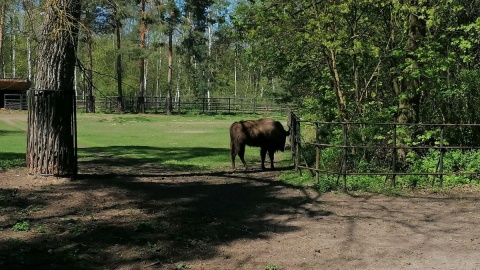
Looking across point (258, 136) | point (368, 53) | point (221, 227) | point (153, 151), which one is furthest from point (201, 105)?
point (221, 227)

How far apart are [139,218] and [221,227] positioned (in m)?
1.23

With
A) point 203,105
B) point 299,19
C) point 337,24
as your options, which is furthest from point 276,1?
point 203,105

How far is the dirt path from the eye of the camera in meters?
5.60

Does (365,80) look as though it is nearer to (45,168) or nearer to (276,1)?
(276,1)

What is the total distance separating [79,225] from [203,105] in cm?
4633

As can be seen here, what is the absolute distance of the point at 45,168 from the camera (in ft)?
30.1

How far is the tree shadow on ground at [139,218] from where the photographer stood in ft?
18.3

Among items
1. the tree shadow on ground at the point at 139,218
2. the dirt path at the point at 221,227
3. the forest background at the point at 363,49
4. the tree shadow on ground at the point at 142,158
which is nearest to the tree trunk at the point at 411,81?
the forest background at the point at 363,49

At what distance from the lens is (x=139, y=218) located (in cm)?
720

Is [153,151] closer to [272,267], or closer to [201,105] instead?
[272,267]

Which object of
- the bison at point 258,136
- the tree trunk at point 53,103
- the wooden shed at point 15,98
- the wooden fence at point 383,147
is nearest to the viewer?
the tree trunk at point 53,103

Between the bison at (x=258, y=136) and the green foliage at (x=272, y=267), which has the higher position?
the bison at (x=258, y=136)

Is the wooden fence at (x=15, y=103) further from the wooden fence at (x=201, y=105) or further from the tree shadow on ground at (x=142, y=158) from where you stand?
the tree shadow on ground at (x=142, y=158)

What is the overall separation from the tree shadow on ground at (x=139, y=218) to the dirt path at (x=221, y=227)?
2 centimetres
